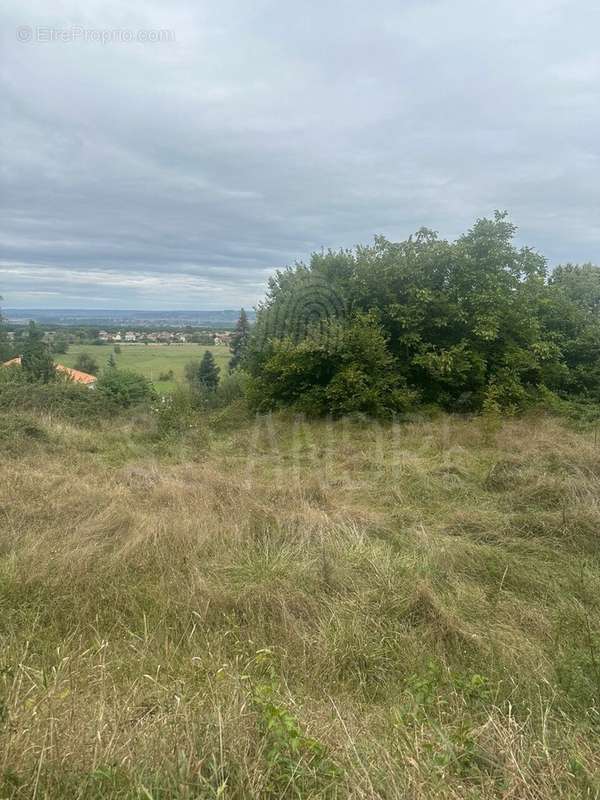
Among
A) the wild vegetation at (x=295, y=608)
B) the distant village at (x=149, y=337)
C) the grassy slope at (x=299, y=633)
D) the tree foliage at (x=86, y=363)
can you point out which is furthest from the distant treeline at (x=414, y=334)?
the distant village at (x=149, y=337)

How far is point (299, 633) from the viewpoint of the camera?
2611 millimetres

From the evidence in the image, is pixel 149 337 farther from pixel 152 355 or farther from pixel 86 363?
pixel 86 363

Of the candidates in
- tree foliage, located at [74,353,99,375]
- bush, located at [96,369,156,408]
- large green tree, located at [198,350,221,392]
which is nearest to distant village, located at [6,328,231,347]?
tree foliage, located at [74,353,99,375]

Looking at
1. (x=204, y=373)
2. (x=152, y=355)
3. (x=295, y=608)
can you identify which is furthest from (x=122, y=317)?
(x=295, y=608)

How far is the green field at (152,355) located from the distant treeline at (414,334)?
7686mm

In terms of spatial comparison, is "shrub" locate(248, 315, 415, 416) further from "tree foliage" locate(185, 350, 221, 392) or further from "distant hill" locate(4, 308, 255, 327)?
"distant hill" locate(4, 308, 255, 327)

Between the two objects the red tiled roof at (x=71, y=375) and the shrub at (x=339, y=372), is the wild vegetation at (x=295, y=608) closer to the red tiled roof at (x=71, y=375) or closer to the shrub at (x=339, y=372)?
the shrub at (x=339, y=372)

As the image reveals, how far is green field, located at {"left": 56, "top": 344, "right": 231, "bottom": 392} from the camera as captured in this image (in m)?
19.3

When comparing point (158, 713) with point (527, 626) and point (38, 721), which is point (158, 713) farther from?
point (527, 626)

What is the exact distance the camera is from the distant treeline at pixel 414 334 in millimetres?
10227

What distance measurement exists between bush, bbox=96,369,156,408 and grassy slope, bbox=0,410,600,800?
4.61 metres

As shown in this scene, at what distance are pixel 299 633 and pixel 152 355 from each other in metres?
23.7

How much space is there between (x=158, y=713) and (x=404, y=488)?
14.0 ft

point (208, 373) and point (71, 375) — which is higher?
point (71, 375)
